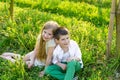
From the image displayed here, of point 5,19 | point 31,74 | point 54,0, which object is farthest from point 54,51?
point 54,0

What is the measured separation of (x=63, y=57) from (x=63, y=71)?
187mm

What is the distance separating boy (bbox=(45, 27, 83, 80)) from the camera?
4.82 meters

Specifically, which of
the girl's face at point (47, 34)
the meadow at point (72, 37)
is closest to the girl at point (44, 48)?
the girl's face at point (47, 34)

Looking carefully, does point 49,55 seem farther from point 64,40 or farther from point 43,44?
point 64,40

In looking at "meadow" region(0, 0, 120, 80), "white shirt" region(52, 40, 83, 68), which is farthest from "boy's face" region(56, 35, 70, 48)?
"meadow" region(0, 0, 120, 80)

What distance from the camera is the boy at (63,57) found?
482 centimetres

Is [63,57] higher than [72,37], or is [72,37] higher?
[72,37]

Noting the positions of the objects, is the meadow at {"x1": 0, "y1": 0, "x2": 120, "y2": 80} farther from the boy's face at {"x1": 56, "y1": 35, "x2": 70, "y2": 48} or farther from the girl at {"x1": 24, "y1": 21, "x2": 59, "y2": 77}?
the boy's face at {"x1": 56, "y1": 35, "x2": 70, "y2": 48}

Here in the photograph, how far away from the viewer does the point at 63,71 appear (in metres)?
4.96

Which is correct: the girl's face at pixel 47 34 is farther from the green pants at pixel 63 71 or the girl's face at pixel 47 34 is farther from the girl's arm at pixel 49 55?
the green pants at pixel 63 71

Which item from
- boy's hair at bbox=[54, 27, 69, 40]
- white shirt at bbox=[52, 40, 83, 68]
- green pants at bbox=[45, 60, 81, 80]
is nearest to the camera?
green pants at bbox=[45, 60, 81, 80]

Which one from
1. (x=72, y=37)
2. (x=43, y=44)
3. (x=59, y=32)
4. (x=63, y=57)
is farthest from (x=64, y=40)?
(x=72, y=37)

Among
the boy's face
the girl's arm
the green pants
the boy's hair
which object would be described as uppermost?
the boy's hair

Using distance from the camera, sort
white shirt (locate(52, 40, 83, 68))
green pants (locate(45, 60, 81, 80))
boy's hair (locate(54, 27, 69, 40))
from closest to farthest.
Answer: green pants (locate(45, 60, 81, 80))
boy's hair (locate(54, 27, 69, 40))
white shirt (locate(52, 40, 83, 68))
